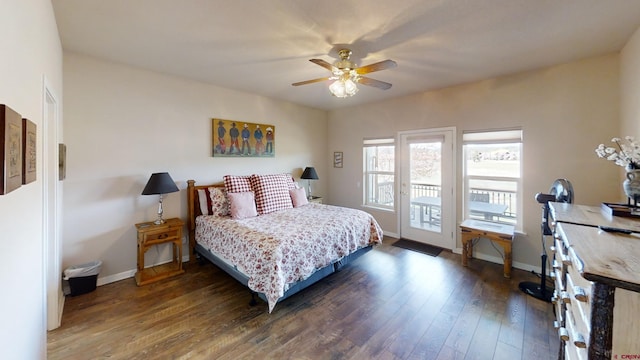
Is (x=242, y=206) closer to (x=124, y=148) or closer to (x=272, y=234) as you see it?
(x=272, y=234)

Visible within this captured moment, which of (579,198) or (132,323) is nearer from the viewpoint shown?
(132,323)

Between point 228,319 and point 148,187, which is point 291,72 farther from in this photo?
point 228,319

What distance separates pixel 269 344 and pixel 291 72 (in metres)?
3.00

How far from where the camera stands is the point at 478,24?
2.08 m

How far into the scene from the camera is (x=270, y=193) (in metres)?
3.79

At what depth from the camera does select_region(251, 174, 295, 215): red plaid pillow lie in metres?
3.66

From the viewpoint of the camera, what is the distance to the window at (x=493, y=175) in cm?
340

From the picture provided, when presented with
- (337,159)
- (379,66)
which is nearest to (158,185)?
(379,66)

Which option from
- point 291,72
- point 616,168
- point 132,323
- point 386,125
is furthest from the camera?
point 386,125

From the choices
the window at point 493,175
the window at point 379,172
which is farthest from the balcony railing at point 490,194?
the window at point 379,172

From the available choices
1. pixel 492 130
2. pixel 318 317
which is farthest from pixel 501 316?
pixel 492 130

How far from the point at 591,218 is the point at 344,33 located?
2282mm

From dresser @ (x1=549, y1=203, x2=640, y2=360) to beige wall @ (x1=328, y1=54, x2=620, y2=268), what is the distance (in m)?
2.02

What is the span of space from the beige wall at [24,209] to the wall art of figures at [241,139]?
2.11 meters
